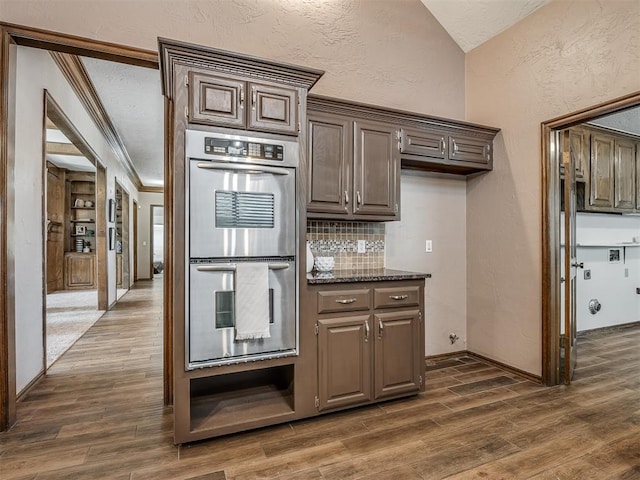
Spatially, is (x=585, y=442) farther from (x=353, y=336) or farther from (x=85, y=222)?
(x=85, y=222)

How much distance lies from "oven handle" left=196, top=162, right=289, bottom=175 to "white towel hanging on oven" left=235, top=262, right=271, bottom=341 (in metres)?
0.56

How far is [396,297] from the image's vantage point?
251 cm

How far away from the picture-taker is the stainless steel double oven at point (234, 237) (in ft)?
6.56

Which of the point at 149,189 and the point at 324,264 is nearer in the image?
the point at 324,264

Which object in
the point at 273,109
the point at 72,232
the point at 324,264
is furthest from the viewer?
the point at 72,232

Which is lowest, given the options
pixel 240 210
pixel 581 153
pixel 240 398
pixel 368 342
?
pixel 240 398

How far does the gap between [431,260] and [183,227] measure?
2455 mm

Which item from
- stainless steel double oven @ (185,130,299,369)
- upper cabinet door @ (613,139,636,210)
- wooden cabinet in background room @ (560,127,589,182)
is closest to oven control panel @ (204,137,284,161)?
stainless steel double oven @ (185,130,299,369)

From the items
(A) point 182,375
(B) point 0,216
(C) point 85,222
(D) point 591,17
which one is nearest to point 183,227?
(A) point 182,375

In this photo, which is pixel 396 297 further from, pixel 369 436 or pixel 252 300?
pixel 252 300

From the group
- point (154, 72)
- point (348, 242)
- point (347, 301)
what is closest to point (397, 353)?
point (347, 301)

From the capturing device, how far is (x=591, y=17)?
2.60 m

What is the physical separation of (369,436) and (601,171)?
432 centimetres

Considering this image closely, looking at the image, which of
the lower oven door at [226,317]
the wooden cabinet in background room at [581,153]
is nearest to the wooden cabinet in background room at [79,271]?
the lower oven door at [226,317]
